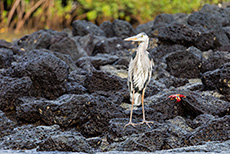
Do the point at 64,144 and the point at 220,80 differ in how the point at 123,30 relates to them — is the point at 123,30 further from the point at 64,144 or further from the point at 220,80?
the point at 64,144

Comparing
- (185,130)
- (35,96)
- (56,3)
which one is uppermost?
(56,3)

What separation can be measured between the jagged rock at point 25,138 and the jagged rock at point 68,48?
383cm

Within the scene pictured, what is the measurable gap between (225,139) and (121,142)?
1046 millimetres

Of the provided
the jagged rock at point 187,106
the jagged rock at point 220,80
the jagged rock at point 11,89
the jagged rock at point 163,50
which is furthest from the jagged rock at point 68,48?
the jagged rock at point 187,106


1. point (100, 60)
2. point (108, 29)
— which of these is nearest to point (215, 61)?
point (100, 60)

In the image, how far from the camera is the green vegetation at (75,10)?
39.8 feet

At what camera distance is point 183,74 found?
6.45 m

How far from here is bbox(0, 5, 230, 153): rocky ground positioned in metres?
3.61

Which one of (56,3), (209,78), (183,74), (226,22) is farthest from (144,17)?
(209,78)

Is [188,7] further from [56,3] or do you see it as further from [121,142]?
[121,142]

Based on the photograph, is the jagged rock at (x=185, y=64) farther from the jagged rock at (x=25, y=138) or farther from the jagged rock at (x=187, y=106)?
the jagged rock at (x=25, y=138)

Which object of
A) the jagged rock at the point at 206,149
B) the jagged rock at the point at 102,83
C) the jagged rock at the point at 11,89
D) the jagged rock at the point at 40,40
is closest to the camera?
the jagged rock at the point at 206,149

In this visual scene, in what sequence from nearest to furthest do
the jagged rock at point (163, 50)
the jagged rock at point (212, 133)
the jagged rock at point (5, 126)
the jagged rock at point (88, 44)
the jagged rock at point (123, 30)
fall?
the jagged rock at point (212, 133), the jagged rock at point (5, 126), the jagged rock at point (163, 50), the jagged rock at point (88, 44), the jagged rock at point (123, 30)

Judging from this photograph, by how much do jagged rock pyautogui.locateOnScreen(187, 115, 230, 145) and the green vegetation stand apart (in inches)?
363
